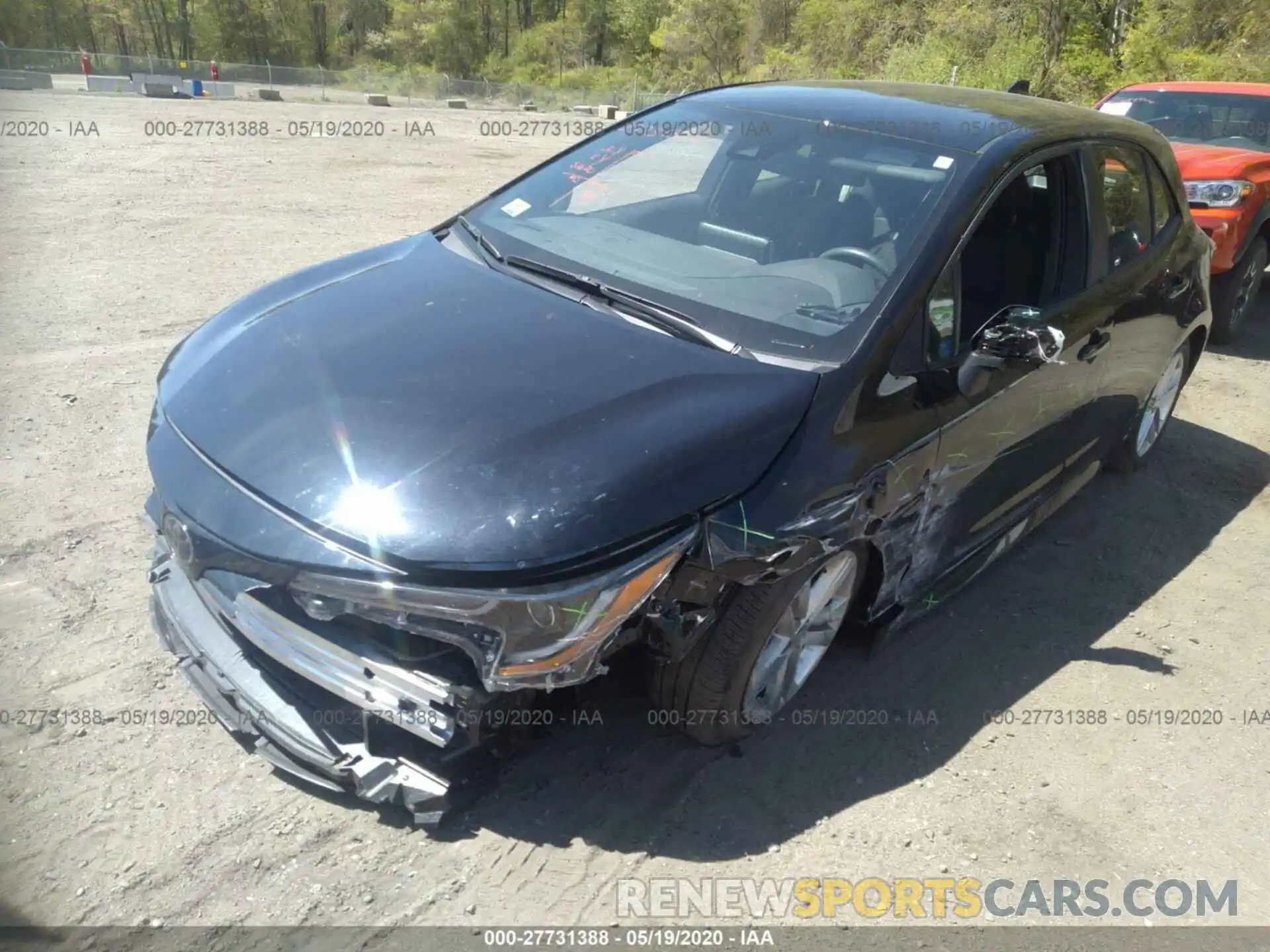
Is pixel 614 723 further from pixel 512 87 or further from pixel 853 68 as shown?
pixel 512 87

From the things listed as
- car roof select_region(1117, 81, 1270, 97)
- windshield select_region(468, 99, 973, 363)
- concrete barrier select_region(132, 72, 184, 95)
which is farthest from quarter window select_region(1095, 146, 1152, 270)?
concrete barrier select_region(132, 72, 184, 95)

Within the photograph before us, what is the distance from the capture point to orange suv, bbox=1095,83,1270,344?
7.11m

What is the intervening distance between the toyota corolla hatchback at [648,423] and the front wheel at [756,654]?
1 centimetres

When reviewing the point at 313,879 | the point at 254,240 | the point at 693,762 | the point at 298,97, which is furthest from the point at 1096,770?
the point at 298,97

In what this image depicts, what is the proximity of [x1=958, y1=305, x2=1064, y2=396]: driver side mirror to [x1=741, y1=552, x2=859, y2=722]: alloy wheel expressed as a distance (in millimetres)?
700

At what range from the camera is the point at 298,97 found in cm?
3297

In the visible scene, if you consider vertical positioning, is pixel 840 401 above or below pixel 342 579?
above

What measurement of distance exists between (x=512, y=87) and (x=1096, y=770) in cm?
4173

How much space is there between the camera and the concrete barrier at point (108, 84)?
99.1ft

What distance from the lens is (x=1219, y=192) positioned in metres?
7.16

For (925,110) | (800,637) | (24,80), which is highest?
(925,110)

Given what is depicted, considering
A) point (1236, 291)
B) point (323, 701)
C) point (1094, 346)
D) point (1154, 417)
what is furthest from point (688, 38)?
point (323, 701)

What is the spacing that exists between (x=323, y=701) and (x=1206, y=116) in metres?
9.08

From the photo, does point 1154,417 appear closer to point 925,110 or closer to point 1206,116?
point 925,110
